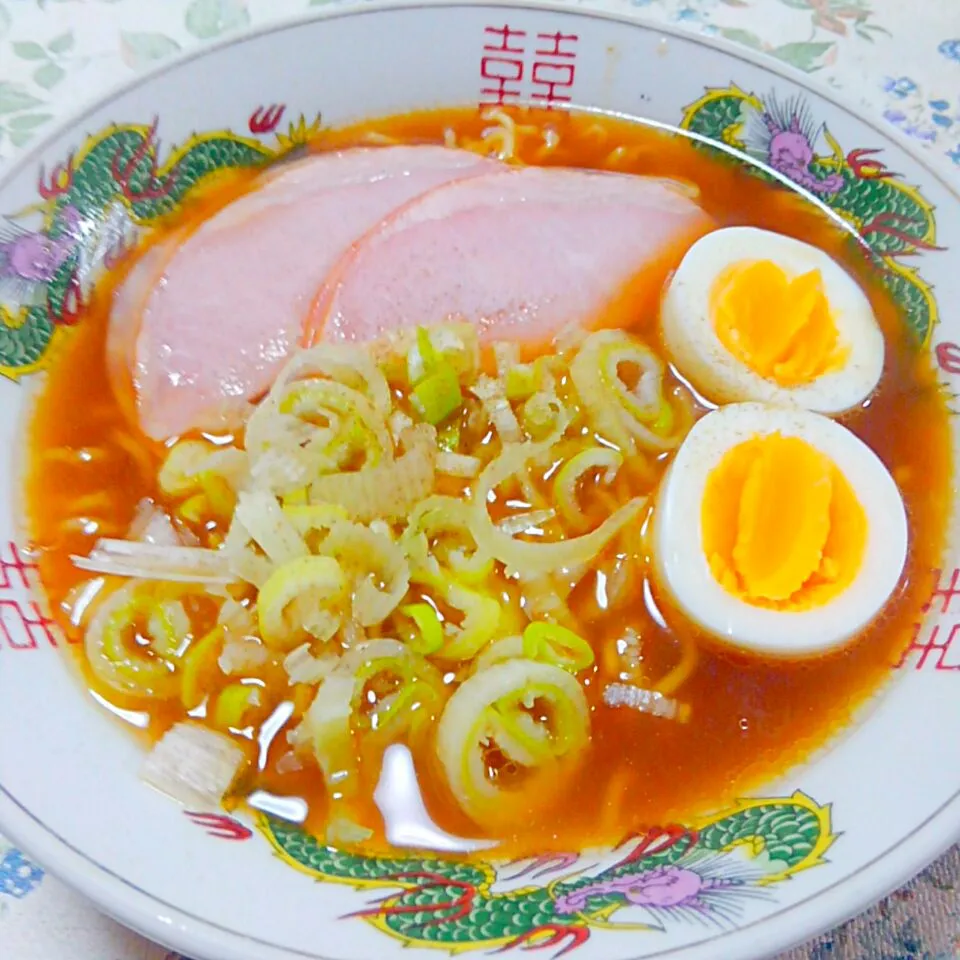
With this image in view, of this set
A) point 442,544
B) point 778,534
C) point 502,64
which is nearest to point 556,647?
point 442,544

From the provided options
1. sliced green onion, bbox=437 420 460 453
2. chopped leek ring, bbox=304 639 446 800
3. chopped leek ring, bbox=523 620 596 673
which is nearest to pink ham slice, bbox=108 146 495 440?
sliced green onion, bbox=437 420 460 453

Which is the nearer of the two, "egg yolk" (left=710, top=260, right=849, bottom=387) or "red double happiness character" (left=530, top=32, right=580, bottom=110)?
"egg yolk" (left=710, top=260, right=849, bottom=387)

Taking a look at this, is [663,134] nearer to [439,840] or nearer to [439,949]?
[439,840]

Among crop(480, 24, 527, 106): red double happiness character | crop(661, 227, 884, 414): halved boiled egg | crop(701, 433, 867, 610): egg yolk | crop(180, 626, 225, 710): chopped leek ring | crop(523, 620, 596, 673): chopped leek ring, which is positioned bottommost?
crop(180, 626, 225, 710): chopped leek ring

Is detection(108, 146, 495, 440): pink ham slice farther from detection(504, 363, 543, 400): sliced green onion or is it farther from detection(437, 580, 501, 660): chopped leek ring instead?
detection(437, 580, 501, 660): chopped leek ring

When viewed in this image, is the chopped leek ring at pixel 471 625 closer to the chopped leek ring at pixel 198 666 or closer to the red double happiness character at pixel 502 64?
the chopped leek ring at pixel 198 666

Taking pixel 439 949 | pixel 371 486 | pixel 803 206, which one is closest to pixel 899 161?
pixel 803 206

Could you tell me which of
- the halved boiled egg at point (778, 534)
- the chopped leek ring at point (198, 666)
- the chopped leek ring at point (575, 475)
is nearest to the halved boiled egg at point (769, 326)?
the halved boiled egg at point (778, 534)
